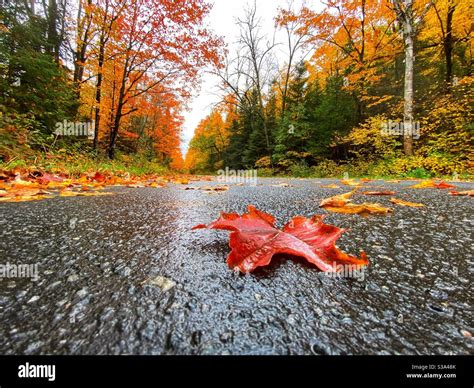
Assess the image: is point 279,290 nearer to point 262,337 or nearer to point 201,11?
point 262,337

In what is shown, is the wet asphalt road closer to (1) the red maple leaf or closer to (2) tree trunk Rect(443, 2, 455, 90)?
(1) the red maple leaf

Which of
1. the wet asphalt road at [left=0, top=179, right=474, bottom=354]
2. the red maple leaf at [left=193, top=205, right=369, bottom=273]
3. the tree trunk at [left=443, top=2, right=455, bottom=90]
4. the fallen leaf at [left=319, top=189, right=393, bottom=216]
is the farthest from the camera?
the tree trunk at [left=443, top=2, right=455, bottom=90]

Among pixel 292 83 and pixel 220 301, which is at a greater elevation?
pixel 292 83

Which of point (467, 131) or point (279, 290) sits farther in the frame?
point (467, 131)

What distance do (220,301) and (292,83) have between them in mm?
16972

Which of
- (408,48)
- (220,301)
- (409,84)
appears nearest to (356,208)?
(220,301)

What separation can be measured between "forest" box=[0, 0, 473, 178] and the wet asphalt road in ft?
12.3

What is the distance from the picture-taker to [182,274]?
0.55m

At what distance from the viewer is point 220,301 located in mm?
438

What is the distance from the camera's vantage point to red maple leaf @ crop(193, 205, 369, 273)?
572 millimetres

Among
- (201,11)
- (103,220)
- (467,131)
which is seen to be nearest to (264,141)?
(201,11)

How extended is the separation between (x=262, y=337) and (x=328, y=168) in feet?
43.3

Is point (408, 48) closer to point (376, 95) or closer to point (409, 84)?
point (409, 84)

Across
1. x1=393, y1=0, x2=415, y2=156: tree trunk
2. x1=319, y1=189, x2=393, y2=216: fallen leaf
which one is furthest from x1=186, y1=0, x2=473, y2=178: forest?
x1=319, y1=189, x2=393, y2=216: fallen leaf
